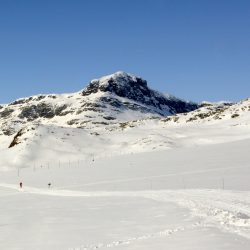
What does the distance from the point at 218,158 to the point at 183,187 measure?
2000 cm

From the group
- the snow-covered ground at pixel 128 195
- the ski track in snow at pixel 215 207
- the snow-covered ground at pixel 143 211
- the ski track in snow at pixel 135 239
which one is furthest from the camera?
the ski track in snow at pixel 215 207

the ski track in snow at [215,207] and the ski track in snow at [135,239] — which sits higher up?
the ski track in snow at [215,207]

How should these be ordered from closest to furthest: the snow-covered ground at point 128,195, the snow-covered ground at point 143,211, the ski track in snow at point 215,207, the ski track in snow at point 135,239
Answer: the ski track in snow at point 135,239 < the snow-covered ground at point 143,211 < the snow-covered ground at point 128,195 < the ski track in snow at point 215,207

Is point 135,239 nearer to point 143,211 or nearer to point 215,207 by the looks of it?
point 143,211

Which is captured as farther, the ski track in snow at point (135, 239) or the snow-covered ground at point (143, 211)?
the snow-covered ground at point (143, 211)

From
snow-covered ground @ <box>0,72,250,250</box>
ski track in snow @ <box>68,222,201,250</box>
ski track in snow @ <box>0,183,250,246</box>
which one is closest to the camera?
ski track in snow @ <box>68,222,201,250</box>

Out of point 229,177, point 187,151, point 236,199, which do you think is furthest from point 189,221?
point 187,151

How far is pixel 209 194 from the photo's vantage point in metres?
35.7

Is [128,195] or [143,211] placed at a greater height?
[128,195]

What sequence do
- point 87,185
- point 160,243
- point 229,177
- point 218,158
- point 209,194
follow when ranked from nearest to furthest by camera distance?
point 160,243 < point 209,194 < point 229,177 < point 87,185 < point 218,158

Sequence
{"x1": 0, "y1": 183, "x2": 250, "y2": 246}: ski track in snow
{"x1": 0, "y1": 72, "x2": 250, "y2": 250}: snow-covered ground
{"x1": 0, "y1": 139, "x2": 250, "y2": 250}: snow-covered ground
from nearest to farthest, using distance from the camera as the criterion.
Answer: {"x1": 0, "y1": 139, "x2": 250, "y2": 250}: snow-covered ground < {"x1": 0, "y1": 72, "x2": 250, "y2": 250}: snow-covered ground < {"x1": 0, "y1": 183, "x2": 250, "y2": 246}: ski track in snow

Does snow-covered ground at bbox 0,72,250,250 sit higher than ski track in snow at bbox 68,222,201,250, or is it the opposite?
snow-covered ground at bbox 0,72,250,250

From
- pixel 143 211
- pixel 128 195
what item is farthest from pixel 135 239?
pixel 128 195

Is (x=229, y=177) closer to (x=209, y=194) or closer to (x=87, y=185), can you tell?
(x=209, y=194)
